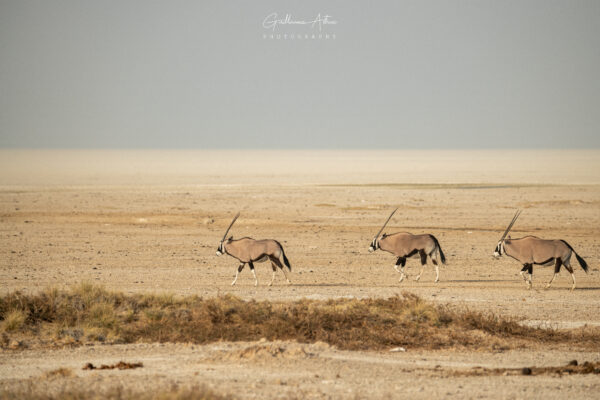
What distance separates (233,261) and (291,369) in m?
12.3

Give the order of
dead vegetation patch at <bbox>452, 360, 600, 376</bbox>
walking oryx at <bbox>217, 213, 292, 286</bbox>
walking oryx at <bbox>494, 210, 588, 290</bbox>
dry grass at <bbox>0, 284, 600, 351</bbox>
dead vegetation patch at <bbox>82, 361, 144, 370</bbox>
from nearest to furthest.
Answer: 1. dead vegetation patch at <bbox>452, 360, 600, 376</bbox>
2. dead vegetation patch at <bbox>82, 361, 144, 370</bbox>
3. dry grass at <bbox>0, 284, 600, 351</bbox>
4. walking oryx at <bbox>494, 210, 588, 290</bbox>
5. walking oryx at <bbox>217, 213, 292, 286</bbox>

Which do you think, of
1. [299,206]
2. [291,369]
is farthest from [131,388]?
[299,206]

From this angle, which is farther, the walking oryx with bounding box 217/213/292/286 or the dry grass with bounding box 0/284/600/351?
the walking oryx with bounding box 217/213/292/286

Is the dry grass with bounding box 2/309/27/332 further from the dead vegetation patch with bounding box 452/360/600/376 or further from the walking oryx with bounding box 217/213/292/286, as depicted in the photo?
the dead vegetation patch with bounding box 452/360/600/376

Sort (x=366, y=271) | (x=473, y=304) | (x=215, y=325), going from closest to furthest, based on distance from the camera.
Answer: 1. (x=215, y=325)
2. (x=473, y=304)
3. (x=366, y=271)

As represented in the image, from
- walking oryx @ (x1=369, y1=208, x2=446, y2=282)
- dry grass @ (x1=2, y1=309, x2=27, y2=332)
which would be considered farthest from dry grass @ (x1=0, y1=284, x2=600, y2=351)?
walking oryx @ (x1=369, y1=208, x2=446, y2=282)

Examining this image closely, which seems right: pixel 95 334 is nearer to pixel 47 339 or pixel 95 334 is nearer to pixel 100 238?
pixel 47 339

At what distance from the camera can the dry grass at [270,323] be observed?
11789mm

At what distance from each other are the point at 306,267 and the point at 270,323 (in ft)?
29.9

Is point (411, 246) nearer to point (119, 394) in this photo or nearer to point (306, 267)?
point (306, 267)

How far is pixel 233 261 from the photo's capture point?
22.0 metres

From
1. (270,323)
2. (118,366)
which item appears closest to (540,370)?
(270,323)

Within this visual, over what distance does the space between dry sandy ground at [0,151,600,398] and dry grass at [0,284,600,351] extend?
574 mm

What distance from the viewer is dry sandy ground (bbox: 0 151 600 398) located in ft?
31.1
